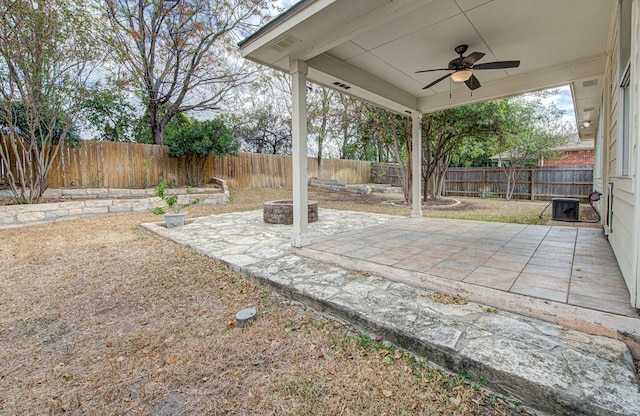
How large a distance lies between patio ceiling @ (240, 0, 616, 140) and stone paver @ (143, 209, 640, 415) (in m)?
2.44

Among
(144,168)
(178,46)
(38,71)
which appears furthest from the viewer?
(178,46)

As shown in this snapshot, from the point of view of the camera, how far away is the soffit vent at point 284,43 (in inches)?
122

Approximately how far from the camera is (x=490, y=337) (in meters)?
1.68

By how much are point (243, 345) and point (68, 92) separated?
7.57 metres

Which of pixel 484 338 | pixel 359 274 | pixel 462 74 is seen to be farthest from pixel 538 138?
pixel 484 338

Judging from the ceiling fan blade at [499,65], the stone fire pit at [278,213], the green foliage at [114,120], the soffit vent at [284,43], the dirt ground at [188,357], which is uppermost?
the green foliage at [114,120]

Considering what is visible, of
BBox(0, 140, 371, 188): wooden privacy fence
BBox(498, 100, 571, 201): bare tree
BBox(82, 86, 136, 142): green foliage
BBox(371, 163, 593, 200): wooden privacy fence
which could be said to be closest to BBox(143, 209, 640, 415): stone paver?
BBox(0, 140, 371, 188): wooden privacy fence

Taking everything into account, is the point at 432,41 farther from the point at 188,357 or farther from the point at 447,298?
the point at 188,357

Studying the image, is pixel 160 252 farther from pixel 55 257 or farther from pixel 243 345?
pixel 243 345

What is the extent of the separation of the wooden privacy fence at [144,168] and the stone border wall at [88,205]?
818 mm

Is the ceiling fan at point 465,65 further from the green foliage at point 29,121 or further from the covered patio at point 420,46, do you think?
the green foliage at point 29,121

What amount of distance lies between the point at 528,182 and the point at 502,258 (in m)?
11.5

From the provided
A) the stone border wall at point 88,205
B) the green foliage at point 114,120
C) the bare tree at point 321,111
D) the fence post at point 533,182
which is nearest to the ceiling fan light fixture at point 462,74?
the bare tree at point 321,111

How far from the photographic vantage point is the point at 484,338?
1.67 m
